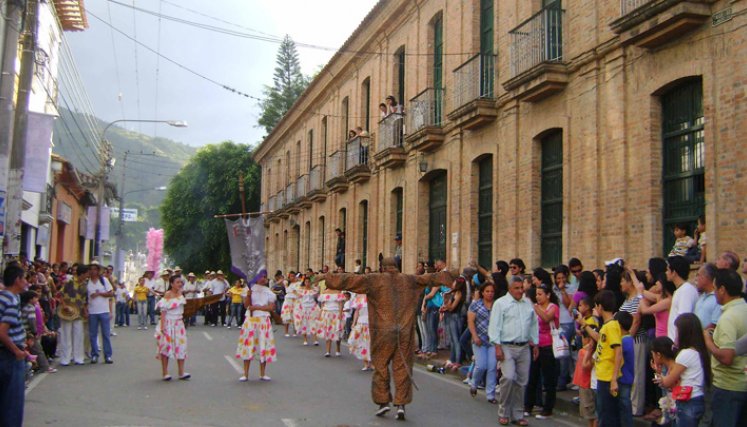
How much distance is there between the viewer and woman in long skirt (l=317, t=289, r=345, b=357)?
16391 millimetres

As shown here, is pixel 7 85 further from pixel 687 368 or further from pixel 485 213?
pixel 687 368

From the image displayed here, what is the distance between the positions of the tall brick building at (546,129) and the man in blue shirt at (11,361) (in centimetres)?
875

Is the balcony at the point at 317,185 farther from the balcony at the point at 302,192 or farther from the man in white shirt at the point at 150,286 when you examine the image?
the man in white shirt at the point at 150,286

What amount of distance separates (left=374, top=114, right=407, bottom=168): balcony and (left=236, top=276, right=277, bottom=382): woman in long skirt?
11.2 metres

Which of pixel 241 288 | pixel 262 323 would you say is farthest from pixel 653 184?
pixel 241 288

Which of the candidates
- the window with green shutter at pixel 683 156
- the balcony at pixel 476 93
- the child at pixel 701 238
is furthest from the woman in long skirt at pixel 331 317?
the child at pixel 701 238

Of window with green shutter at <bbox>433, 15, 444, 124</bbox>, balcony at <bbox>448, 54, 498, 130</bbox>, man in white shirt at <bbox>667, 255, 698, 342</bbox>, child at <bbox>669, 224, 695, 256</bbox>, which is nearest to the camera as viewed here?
man in white shirt at <bbox>667, 255, 698, 342</bbox>

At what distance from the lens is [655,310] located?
8.09m

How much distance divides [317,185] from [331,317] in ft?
55.1

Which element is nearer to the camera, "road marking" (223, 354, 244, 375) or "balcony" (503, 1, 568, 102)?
"road marking" (223, 354, 244, 375)

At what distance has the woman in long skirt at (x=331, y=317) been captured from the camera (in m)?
16.4

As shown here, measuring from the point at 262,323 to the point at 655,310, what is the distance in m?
6.51

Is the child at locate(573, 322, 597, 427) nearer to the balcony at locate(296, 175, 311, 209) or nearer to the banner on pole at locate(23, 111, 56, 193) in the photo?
the banner on pole at locate(23, 111, 56, 193)

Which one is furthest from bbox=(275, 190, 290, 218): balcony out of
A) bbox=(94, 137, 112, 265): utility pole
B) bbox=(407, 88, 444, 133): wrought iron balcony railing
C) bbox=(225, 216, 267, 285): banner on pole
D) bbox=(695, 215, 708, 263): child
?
bbox=(695, 215, 708, 263): child
